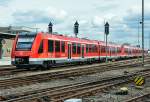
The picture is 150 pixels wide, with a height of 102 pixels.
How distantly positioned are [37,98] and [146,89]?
286 inches

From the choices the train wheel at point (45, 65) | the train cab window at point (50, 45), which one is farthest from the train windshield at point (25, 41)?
the train wheel at point (45, 65)

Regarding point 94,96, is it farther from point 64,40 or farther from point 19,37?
point 64,40

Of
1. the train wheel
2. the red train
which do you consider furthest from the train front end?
the train wheel

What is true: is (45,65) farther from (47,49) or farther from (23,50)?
(23,50)

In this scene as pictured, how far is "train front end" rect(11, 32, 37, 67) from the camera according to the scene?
31.8m

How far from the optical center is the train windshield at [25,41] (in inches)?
1265

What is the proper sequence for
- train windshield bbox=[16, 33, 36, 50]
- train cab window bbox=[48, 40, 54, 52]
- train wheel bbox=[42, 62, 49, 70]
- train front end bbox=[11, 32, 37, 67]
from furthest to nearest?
train cab window bbox=[48, 40, 54, 52], train wheel bbox=[42, 62, 49, 70], train windshield bbox=[16, 33, 36, 50], train front end bbox=[11, 32, 37, 67]

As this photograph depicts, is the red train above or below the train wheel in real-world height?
above

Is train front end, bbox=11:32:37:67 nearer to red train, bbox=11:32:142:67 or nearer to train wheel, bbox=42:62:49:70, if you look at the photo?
red train, bbox=11:32:142:67

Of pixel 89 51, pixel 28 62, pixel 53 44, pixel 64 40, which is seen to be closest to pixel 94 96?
pixel 28 62

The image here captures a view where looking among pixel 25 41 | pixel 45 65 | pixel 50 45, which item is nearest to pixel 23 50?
pixel 25 41

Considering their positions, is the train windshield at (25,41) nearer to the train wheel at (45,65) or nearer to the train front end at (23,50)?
the train front end at (23,50)

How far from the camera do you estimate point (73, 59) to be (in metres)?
40.8

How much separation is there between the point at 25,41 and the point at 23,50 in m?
0.80
